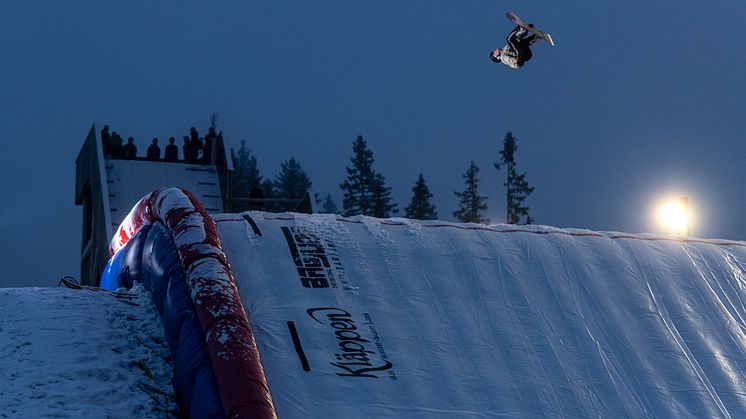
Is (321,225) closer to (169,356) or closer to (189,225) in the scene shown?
(189,225)

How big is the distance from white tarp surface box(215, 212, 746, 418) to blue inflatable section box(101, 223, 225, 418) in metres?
0.58

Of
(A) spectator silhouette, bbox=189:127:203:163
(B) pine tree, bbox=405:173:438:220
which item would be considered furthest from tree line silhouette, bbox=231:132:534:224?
(A) spectator silhouette, bbox=189:127:203:163

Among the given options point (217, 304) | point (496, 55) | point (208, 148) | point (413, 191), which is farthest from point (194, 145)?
point (413, 191)

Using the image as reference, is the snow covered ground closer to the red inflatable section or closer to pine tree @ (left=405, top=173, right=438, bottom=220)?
the red inflatable section

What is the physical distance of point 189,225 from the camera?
29.7 feet

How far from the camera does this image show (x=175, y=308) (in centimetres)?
830

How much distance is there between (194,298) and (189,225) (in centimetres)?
121

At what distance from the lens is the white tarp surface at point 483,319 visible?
26.6 feet

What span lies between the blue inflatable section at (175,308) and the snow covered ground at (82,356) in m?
0.18

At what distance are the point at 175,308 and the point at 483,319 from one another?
2.91 m

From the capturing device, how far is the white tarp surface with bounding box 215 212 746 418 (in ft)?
26.6

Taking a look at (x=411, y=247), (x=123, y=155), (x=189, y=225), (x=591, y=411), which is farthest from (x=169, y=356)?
(x=123, y=155)

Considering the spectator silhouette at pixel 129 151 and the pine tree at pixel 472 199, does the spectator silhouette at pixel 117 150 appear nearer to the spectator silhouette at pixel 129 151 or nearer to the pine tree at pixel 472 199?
the spectator silhouette at pixel 129 151

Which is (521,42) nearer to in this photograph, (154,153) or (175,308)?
(175,308)
